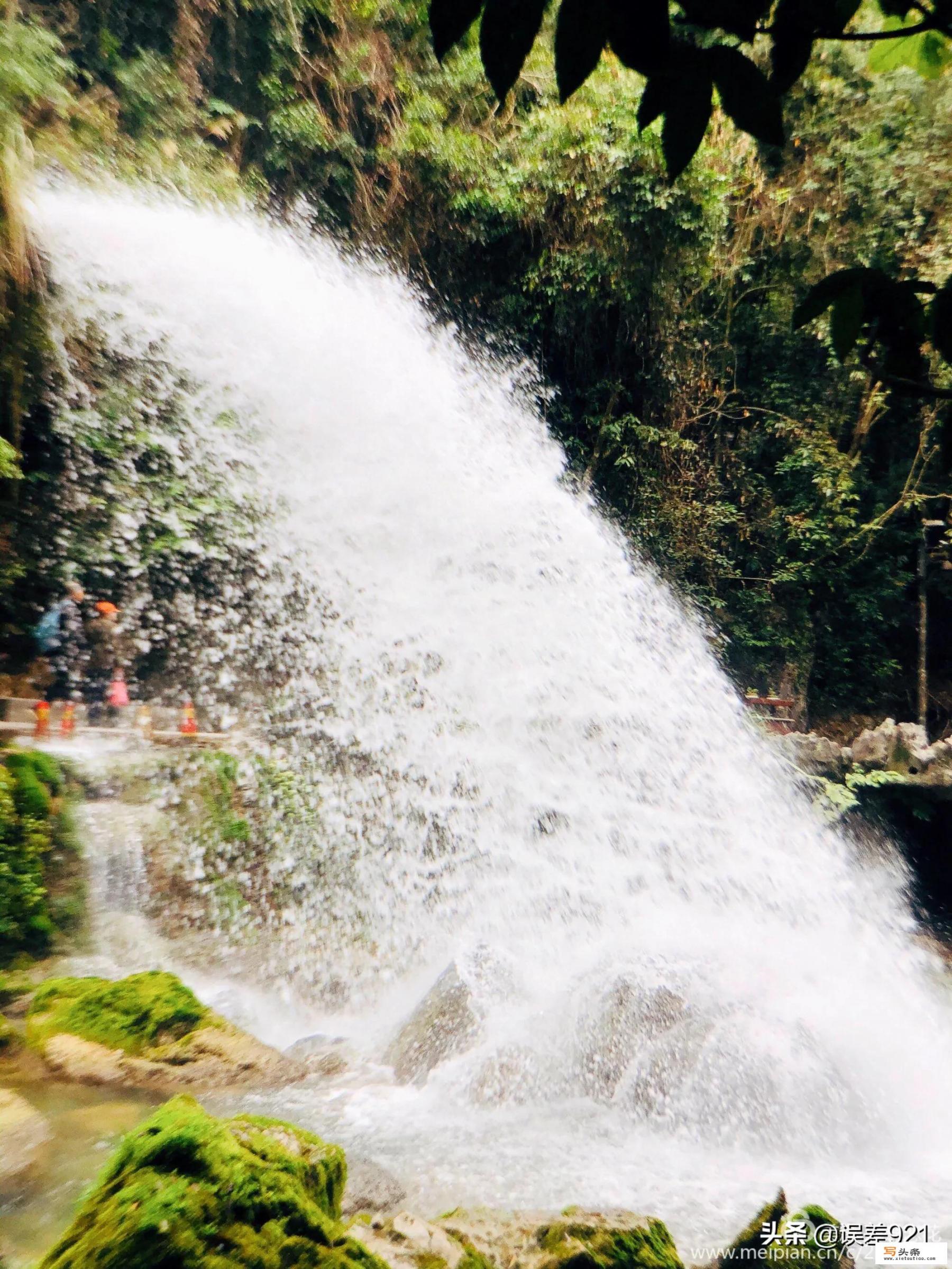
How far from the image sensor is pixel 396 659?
877 centimetres

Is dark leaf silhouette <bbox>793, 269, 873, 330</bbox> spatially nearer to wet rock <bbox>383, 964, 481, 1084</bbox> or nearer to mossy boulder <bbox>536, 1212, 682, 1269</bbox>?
mossy boulder <bbox>536, 1212, 682, 1269</bbox>

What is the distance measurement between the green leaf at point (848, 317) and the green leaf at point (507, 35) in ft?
1.79

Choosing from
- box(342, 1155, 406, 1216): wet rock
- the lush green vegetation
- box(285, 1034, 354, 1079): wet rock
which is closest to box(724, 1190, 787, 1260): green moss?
box(342, 1155, 406, 1216): wet rock

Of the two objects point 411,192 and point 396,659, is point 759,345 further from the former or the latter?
point 396,659

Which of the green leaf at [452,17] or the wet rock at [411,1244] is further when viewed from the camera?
the wet rock at [411,1244]

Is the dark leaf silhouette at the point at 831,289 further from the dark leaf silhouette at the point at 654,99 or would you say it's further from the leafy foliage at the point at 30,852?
the leafy foliage at the point at 30,852

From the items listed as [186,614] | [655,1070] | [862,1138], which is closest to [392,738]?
[186,614]

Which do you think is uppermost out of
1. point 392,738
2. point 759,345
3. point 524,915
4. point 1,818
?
point 759,345

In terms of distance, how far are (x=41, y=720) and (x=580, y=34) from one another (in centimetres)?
808

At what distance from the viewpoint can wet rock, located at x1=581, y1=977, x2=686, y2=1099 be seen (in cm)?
489

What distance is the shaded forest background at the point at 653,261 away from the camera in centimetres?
1059

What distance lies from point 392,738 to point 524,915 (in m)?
2.65

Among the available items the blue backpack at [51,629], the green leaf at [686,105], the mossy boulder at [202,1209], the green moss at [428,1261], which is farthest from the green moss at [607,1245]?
the blue backpack at [51,629]

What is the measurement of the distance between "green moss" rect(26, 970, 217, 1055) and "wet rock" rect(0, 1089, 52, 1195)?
610 mm
